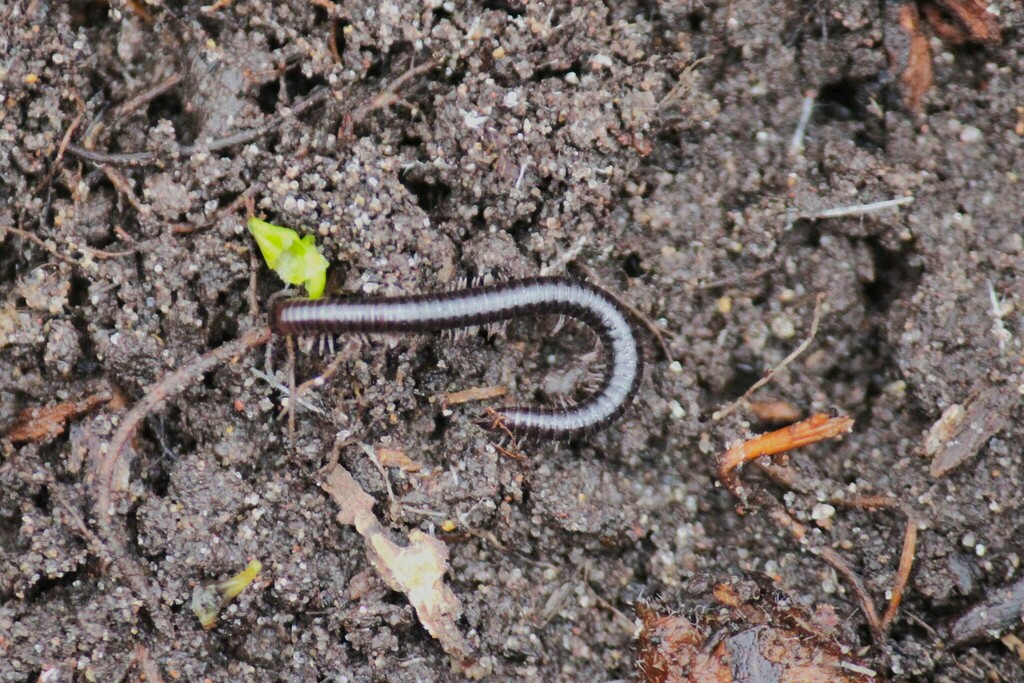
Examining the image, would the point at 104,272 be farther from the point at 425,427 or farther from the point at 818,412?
A: the point at 818,412

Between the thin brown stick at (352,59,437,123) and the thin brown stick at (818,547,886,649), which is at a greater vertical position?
the thin brown stick at (352,59,437,123)

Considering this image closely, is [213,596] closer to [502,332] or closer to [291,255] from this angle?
[291,255]

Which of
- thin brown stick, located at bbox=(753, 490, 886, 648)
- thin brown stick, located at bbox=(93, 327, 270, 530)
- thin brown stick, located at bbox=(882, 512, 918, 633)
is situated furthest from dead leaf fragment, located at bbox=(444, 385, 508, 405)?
thin brown stick, located at bbox=(882, 512, 918, 633)

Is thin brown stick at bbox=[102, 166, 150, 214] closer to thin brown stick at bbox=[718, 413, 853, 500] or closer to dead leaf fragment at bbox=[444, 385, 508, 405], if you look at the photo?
dead leaf fragment at bbox=[444, 385, 508, 405]

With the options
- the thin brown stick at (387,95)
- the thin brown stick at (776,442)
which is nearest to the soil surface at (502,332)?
the thin brown stick at (387,95)

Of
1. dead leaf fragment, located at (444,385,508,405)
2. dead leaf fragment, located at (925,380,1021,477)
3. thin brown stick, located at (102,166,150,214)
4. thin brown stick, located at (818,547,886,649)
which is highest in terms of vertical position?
thin brown stick, located at (102,166,150,214)

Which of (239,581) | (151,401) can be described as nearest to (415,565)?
(239,581)
